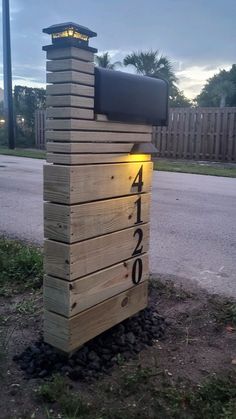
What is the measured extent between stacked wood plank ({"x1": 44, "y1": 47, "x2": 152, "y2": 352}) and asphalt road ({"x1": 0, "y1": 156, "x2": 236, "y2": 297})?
3.97 ft

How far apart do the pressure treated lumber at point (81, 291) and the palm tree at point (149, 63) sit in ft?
66.1

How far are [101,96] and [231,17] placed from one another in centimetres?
1269

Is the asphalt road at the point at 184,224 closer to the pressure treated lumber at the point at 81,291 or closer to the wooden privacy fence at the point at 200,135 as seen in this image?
the pressure treated lumber at the point at 81,291

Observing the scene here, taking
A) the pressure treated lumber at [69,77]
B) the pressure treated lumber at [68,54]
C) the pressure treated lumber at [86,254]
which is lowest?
the pressure treated lumber at [86,254]

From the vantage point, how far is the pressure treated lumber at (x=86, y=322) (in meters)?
2.26

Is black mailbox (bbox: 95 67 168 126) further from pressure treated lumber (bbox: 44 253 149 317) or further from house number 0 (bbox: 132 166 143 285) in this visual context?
pressure treated lumber (bbox: 44 253 149 317)

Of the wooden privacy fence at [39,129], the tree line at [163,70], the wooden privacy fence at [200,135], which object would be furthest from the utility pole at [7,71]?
the wooden privacy fence at [200,135]

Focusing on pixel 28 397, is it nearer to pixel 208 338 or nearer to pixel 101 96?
pixel 208 338

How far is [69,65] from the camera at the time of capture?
208 centimetres

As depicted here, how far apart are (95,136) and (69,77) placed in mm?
339

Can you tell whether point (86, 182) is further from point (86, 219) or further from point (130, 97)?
point (130, 97)

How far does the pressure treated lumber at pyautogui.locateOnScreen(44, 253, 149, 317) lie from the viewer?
2236mm

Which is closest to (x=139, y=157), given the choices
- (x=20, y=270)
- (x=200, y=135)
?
(x=20, y=270)

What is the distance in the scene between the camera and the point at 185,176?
35.7 feet
